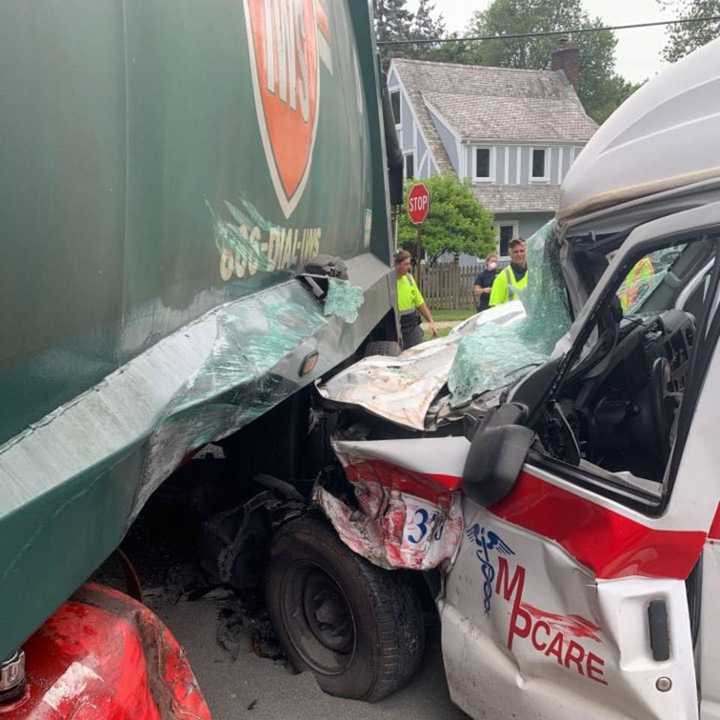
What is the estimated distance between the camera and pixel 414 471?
102 inches

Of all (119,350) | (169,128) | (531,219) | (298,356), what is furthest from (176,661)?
(531,219)

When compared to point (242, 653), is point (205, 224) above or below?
above

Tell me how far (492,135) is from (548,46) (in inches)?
1299

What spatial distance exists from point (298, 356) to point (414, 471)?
0.60 meters

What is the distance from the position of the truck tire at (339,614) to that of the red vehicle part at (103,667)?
1260 millimetres

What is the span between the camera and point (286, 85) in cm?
271

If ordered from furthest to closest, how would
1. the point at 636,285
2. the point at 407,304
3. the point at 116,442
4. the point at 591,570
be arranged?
the point at 407,304
the point at 636,285
the point at 591,570
the point at 116,442

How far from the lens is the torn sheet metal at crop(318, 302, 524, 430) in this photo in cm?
283

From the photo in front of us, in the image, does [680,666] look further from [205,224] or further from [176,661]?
[205,224]

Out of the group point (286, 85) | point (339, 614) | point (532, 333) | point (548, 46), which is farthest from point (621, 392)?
point (548, 46)

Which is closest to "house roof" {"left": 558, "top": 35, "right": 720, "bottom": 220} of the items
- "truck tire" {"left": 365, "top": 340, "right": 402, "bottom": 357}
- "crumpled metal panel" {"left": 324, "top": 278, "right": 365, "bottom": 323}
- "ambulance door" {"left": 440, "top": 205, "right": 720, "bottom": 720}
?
"ambulance door" {"left": 440, "top": 205, "right": 720, "bottom": 720}

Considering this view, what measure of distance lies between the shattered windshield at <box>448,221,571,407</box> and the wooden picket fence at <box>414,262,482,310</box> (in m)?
19.0

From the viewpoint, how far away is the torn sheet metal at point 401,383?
2.83 meters

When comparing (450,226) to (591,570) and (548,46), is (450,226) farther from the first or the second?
(548,46)
